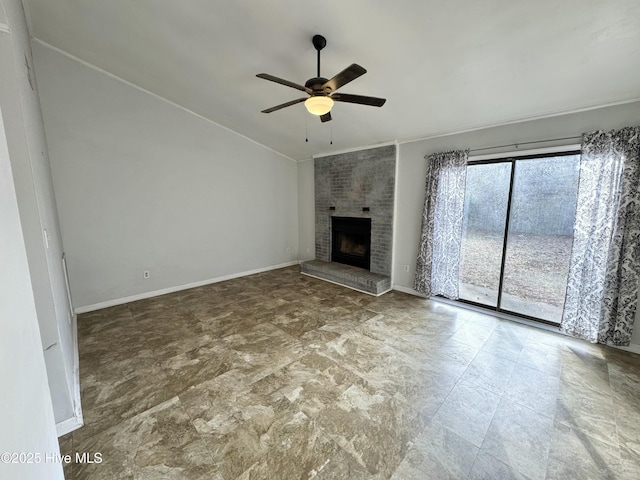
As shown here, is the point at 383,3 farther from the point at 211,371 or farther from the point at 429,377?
the point at 211,371

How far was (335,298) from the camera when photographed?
4.11 meters

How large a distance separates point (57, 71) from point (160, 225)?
86.7 inches

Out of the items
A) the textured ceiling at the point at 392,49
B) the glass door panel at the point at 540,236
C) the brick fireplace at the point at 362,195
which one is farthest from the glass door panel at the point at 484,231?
the brick fireplace at the point at 362,195

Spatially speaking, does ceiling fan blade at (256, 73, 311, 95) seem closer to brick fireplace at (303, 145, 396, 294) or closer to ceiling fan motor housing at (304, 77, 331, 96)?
ceiling fan motor housing at (304, 77, 331, 96)

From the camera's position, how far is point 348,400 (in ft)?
6.62

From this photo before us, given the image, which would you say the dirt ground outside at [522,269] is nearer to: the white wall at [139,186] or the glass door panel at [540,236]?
the glass door panel at [540,236]

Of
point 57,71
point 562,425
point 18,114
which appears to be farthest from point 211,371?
point 57,71

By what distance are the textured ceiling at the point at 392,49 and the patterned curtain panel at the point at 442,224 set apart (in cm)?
50

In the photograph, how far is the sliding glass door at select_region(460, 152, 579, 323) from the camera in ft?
9.89

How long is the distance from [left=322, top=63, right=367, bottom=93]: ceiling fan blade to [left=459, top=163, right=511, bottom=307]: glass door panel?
2.54m

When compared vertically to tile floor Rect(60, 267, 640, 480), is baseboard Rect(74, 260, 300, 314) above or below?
above

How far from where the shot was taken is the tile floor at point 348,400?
155 cm

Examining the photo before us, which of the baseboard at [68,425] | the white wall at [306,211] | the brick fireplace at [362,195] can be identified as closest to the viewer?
the baseboard at [68,425]

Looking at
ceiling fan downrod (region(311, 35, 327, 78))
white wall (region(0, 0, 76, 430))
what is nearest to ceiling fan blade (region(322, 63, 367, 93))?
ceiling fan downrod (region(311, 35, 327, 78))
